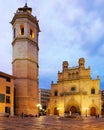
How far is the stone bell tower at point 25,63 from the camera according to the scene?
5316 centimetres

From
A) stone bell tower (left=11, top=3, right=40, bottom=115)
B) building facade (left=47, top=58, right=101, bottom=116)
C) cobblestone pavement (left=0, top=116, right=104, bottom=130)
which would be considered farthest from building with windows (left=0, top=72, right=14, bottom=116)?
cobblestone pavement (left=0, top=116, right=104, bottom=130)

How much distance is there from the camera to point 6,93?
49.8 metres

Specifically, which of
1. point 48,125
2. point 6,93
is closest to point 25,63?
point 6,93

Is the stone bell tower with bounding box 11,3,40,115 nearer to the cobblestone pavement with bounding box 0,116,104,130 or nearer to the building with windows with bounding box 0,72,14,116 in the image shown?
the building with windows with bounding box 0,72,14,116

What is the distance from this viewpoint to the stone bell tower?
53.2 metres

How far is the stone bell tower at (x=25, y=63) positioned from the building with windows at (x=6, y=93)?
258 cm

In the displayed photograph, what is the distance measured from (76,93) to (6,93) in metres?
30.1

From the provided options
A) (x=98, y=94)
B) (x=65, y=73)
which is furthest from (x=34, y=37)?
(x=98, y=94)

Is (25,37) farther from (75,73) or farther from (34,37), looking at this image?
(75,73)

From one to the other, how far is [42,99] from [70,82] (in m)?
52.3

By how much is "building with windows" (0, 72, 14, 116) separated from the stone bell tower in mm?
2579

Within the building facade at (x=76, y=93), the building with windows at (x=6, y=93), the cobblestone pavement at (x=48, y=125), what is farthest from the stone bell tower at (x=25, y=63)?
the cobblestone pavement at (x=48, y=125)

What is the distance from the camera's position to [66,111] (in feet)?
243

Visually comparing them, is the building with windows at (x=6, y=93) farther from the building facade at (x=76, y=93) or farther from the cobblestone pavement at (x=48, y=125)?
the cobblestone pavement at (x=48, y=125)
